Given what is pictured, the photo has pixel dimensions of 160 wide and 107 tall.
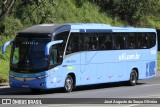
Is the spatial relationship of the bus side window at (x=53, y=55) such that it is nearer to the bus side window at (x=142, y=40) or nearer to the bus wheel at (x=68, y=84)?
the bus wheel at (x=68, y=84)

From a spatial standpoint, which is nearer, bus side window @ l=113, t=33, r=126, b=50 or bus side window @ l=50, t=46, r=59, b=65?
bus side window @ l=50, t=46, r=59, b=65

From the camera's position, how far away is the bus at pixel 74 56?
2372 centimetres

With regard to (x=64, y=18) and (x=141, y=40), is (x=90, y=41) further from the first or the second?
(x=64, y=18)

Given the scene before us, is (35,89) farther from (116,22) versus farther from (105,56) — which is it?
(116,22)

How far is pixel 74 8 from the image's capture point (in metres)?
44.8

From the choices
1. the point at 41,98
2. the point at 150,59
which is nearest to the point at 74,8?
the point at 150,59

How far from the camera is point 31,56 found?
23812 mm

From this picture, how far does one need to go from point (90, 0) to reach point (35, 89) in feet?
81.2

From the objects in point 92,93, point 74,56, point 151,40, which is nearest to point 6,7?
point 74,56

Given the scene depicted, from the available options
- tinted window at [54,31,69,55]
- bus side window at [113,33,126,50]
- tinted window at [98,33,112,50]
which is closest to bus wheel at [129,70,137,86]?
bus side window at [113,33,126,50]

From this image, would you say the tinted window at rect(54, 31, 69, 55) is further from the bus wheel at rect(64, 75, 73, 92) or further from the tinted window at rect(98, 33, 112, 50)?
the tinted window at rect(98, 33, 112, 50)

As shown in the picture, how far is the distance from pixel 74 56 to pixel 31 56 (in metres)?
2.29

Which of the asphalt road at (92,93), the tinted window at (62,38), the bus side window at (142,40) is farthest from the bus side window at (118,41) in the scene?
the tinted window at (62,38)

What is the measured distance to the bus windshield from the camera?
77.7 ft
